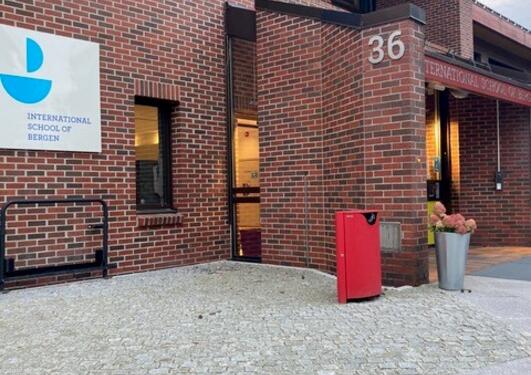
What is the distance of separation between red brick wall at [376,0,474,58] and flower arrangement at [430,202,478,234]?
823cm

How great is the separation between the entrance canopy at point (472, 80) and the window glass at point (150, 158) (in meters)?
4.17

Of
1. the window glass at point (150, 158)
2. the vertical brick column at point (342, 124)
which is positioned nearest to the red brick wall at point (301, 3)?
the vertical brick column at point (342, 124)

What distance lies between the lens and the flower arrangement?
6406 mm

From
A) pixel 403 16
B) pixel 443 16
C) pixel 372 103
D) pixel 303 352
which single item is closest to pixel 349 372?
pixel 303 352

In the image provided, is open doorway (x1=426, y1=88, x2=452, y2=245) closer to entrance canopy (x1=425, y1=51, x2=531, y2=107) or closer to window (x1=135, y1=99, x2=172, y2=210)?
entrance canopy (x1=425, y1=51, x2=531, y2=107)

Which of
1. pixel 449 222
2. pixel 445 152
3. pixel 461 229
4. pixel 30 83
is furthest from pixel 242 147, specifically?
pixel 445 152

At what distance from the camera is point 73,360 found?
4.21 metres

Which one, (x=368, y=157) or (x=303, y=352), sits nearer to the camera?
(x=303, y=352)

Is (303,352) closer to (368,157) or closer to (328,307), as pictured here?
(328,307)

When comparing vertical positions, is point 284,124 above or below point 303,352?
above

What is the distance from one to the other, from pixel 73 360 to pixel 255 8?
6484 millimetres

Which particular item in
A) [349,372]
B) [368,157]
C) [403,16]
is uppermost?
[403,16]

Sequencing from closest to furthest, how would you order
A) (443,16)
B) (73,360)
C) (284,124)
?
(73,360), (284,124), (443,16)

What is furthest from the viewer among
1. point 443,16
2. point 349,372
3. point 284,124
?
point 443,16
